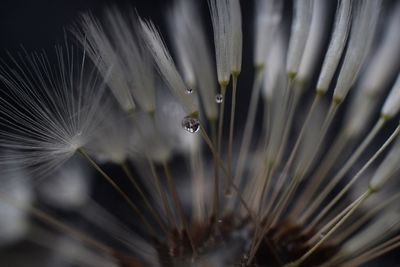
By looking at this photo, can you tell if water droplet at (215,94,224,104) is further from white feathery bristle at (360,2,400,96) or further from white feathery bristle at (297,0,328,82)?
white feathery bristle at (360,2,400,96)

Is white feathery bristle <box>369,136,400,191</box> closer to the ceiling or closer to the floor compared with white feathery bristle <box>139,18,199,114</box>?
closer to the floor

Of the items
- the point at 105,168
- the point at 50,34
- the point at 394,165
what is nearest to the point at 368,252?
the point at 394,165

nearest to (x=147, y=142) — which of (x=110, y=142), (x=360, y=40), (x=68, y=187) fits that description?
(x=110, y=142)

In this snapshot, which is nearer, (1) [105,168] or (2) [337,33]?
(2) [337,33]

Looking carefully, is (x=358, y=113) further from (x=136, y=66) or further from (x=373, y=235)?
(x=136, y=66)

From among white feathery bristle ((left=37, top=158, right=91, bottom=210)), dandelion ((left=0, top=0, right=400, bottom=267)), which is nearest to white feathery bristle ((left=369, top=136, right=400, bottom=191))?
dandelion ((left=0, top=0, right=400, bottom=267))

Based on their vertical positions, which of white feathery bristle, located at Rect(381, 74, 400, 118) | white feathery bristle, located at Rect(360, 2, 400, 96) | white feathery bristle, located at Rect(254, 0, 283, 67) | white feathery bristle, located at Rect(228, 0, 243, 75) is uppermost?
white feathery bristle, located at Rect(254, 0, 283, 67)

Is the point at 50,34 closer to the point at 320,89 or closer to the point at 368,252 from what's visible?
the point at 320,89
